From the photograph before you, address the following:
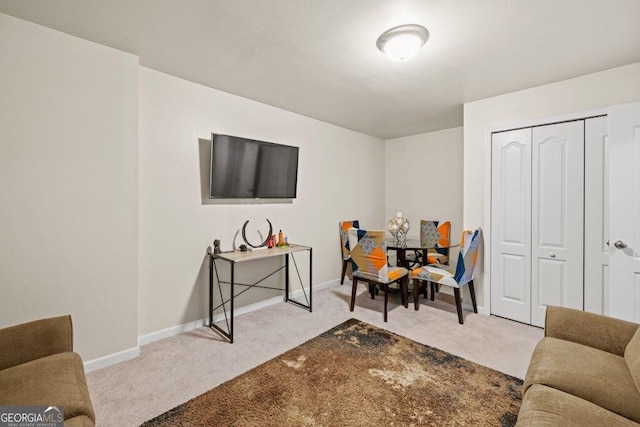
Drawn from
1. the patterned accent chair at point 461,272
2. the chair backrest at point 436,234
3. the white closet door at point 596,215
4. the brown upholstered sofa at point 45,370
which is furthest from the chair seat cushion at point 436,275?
the brown upholstered sofa at point 45,370

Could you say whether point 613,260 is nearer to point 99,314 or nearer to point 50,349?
point 50,349

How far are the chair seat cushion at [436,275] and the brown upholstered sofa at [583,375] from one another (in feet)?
3.96

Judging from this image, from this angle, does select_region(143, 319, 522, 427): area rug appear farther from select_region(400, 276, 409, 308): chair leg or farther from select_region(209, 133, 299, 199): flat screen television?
select_region(209, 133, 299, 199): flat screen television

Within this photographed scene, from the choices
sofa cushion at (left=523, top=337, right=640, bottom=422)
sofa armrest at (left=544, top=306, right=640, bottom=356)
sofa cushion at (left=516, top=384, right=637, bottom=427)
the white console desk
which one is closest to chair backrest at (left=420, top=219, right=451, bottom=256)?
the white console desk

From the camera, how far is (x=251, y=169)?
323 centimetres

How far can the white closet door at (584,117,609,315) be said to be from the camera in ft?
8.62

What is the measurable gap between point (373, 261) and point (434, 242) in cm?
147

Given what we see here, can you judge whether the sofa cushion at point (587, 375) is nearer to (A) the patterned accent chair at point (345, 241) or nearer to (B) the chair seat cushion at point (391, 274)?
(B) the chair seat cushion at point (391, 274)

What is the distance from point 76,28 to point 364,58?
2057mm

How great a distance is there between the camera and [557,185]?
2877 millimetres

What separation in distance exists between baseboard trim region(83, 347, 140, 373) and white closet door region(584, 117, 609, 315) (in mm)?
4043

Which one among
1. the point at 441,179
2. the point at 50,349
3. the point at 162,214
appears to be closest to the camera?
the point at 50,349

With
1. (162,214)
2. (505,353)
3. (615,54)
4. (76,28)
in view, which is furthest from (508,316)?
(76,28)

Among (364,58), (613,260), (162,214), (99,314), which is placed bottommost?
(99,314)
